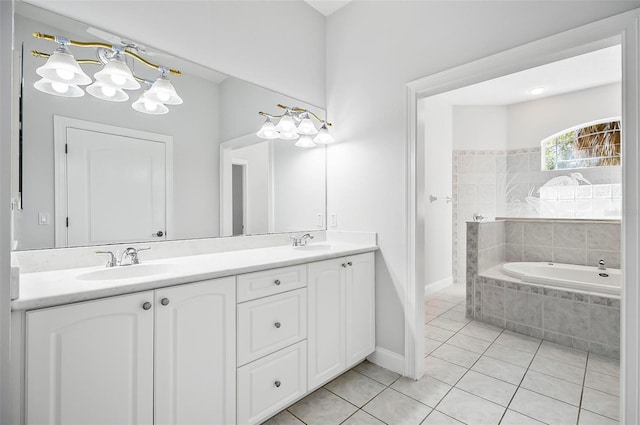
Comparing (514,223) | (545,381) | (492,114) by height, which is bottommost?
(545,381)

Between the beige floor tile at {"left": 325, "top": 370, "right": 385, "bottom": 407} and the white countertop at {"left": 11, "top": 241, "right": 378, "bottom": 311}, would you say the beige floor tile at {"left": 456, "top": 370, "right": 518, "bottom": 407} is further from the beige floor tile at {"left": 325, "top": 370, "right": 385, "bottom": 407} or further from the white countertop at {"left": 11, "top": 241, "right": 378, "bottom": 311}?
the white countertop at {"left": 11, "top": 241, "right": 378, "bottom": 311}

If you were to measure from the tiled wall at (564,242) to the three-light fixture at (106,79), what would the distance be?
4.05 meters

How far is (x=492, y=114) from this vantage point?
435cm

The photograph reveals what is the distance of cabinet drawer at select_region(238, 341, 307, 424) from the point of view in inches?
56.4

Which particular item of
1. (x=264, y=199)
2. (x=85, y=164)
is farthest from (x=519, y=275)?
(x=85, y=164)

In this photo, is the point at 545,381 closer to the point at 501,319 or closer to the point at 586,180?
the point at 501,319

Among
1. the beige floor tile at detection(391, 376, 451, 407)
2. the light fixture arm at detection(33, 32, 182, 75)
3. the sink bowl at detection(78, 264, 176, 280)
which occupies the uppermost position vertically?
the light fixture arm at detection(33, 32, 182, 75)

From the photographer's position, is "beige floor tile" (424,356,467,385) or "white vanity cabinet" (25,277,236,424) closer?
"white vanity cabinet" (25,277,236,424)

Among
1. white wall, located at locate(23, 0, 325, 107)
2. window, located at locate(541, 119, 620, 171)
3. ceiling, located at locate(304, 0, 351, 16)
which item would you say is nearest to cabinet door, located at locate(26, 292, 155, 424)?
white wall, located at locate(23, 0, 325, 107)

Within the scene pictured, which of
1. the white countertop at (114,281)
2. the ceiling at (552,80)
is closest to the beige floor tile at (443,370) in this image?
the white countertop at (114,281)

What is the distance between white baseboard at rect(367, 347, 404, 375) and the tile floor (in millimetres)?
53

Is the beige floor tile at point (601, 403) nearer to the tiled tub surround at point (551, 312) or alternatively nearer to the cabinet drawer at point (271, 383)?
the tiled tub surround at point (551, 312)

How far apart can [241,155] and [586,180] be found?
414 cm

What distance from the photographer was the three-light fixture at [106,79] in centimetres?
133
